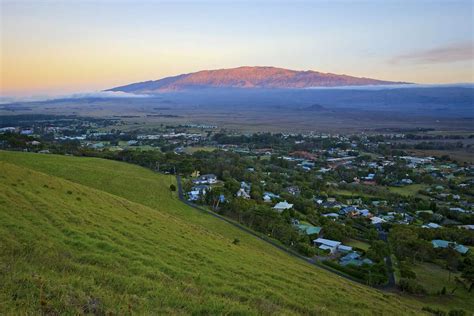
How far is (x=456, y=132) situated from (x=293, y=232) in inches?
5212

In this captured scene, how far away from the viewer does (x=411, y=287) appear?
21000 millimetres

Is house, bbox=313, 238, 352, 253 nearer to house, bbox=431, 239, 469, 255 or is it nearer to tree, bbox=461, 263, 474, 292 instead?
house, bbox=431, 239, 469, 255

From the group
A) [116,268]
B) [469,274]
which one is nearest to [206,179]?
[469,274]

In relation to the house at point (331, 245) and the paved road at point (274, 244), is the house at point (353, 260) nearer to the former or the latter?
the house at point (331, 245)

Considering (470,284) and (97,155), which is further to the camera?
(97,155)

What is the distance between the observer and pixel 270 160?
7375cm

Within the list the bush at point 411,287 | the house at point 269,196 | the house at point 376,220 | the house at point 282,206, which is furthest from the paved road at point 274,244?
the house at point 376,220

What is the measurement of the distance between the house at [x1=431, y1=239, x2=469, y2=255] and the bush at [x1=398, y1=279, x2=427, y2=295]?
27.1 ft

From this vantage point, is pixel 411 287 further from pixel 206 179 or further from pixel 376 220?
pixel 206 179

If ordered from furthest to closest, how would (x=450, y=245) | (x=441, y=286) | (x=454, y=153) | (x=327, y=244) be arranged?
(x=454, y=153) → (x=327, y=244) → (x=450, y=245) → (x=441, y=286)

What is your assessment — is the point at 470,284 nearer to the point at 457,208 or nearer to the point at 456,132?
the point at 457,208

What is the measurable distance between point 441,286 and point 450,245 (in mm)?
7385

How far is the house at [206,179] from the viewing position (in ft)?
140

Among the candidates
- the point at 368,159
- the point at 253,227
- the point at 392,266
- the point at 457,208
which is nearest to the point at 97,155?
the point at 253,227
